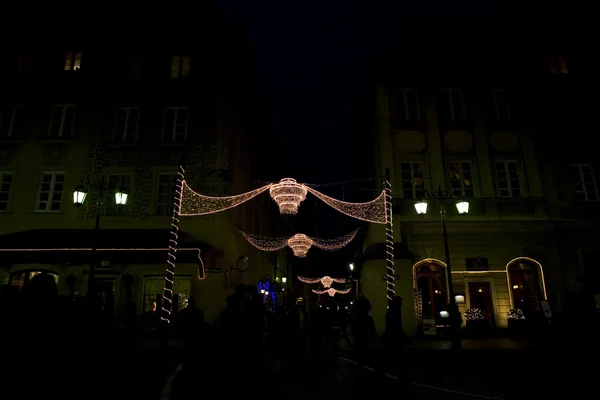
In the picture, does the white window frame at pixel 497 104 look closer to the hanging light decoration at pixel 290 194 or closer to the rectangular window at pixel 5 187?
the hanging light decoration at pixel 290 194

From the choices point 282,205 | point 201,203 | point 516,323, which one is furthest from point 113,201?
point 516,323

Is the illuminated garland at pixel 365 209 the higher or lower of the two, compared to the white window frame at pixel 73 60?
lower

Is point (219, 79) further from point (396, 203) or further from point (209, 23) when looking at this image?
point (396, 203)

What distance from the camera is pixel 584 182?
A: 2106 cm

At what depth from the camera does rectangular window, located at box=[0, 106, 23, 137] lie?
21203 millimetres

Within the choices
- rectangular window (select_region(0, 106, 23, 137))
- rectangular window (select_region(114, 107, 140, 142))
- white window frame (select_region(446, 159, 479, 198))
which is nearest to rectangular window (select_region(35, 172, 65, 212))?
rectangular window (select_region(0, 106, 23, 137))

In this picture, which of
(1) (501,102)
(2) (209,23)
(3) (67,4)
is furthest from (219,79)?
(1) (501,102)

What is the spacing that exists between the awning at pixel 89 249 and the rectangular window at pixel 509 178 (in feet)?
48.1

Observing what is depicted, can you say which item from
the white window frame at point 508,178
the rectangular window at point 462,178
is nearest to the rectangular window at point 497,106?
the white window frame at point 508,178

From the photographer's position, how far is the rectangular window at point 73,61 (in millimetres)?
21922

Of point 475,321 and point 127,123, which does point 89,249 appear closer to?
point 127,123

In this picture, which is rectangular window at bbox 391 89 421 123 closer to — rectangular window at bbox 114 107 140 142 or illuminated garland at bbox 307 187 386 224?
illuminated garland at bbox 307 187 386 224

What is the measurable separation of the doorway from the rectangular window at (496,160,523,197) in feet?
15.3

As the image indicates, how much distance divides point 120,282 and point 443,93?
19042 mm
